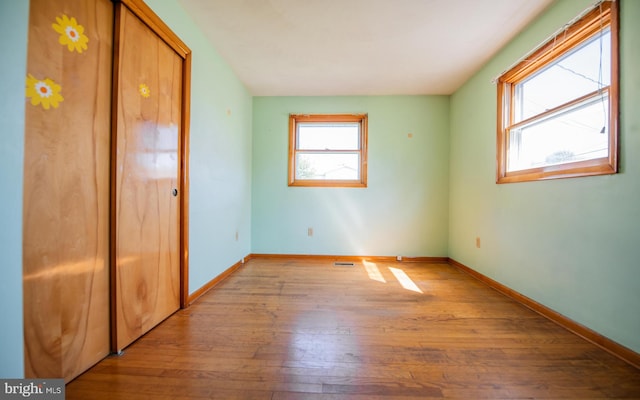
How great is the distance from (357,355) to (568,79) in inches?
99.5

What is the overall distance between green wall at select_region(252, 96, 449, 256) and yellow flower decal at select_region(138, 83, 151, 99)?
6.61 feet

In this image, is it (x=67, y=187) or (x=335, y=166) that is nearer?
(x=67, y=187)

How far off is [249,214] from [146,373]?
2.40 meters

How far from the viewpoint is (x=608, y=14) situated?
1.45 meters

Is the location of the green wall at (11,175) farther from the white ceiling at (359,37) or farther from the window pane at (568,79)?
the window pane at (568,79)

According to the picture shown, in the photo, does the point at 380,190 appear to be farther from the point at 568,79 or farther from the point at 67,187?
the point at 67,187

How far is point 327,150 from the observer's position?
354cm

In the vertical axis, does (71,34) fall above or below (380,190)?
above

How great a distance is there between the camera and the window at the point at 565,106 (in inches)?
57.8

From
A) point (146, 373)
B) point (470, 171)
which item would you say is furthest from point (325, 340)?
point (470, 171)

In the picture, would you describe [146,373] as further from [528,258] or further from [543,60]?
[543,60]

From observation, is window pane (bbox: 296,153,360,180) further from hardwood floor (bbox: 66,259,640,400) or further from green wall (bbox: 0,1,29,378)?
green wall (bbox: 0,1,29,378)

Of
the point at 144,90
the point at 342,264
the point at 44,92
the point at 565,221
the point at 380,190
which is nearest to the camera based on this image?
the point at 44,92

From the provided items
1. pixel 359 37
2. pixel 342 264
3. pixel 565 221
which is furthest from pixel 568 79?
pixel 342 264
